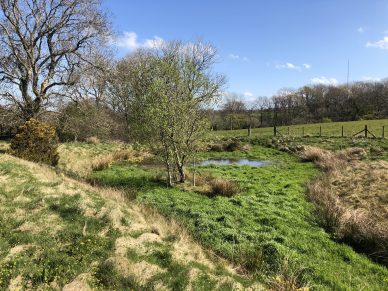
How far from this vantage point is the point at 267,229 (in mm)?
9469

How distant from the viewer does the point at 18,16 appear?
21.8 metres

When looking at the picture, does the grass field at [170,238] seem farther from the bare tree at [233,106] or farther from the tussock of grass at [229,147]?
the bare tree at [233,106]

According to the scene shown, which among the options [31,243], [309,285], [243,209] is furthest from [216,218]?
[31,243]

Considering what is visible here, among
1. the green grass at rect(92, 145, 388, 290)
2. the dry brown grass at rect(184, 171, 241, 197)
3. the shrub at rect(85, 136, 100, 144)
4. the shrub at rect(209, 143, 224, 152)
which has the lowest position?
the green grass at rect(92, 145, 388, 290)

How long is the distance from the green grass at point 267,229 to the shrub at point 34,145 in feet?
11.5

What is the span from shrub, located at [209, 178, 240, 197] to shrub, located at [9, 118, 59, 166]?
9634 millimetres

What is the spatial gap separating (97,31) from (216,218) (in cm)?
1887

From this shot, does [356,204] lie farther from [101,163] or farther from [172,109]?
[101,163]

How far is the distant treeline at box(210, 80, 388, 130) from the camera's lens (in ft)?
222

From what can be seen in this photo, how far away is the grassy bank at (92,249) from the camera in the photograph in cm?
599

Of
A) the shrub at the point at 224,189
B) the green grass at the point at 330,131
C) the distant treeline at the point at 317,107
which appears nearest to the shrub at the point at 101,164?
the shrub at the point at 224,189

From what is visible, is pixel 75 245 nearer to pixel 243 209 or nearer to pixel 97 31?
pixel 243 209

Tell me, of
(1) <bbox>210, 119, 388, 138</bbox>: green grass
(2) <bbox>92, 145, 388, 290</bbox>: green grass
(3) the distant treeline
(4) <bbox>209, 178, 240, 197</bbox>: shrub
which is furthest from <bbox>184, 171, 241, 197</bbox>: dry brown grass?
(3) the distant treeline

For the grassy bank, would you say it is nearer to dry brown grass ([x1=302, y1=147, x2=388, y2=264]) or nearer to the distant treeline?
dry brown grass ([x1=302, y1=147, x2=388, y2=264])
